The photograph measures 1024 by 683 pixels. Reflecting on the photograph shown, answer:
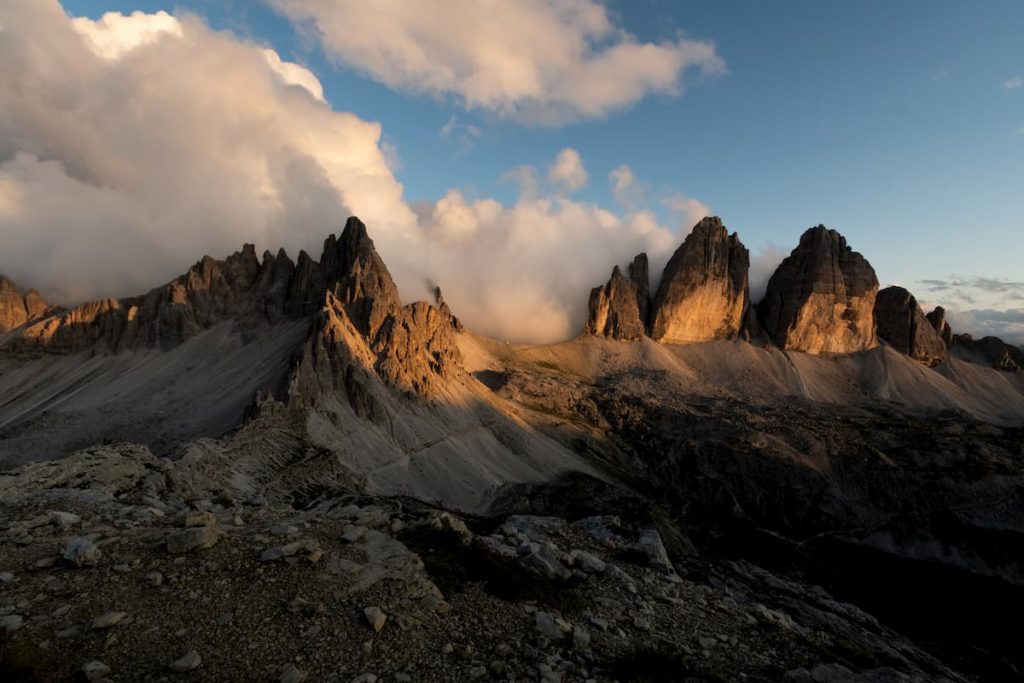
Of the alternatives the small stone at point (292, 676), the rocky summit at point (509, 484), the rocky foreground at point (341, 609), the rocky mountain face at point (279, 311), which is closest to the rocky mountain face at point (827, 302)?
the rocky summit at point (509, 484)

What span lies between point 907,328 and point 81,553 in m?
188

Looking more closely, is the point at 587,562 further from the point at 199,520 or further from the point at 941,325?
the point at 941,325

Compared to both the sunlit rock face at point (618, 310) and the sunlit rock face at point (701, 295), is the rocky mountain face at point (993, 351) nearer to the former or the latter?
the sunlit rock face at point (701, 295)

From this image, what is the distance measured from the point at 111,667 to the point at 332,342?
2169 inches

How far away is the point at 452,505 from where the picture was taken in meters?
54.1

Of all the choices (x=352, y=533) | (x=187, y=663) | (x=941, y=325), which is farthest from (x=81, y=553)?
(x=941, y=325)

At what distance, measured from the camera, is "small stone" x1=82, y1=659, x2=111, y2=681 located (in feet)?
29.1

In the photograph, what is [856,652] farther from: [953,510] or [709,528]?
[953,510]

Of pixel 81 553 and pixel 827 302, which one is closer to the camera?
pixel 81 553

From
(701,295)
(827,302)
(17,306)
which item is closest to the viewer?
(17,306)

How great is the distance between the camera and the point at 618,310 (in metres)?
152

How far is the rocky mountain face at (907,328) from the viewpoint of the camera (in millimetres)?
151050

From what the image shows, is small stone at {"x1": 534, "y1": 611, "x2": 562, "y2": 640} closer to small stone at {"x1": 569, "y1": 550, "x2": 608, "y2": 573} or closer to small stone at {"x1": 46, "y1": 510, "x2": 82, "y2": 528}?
small stone at {"x1": 569, "y1": 550, "x2": 608, "y2": 573}

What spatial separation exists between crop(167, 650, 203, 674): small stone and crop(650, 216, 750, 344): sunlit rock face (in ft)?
486
